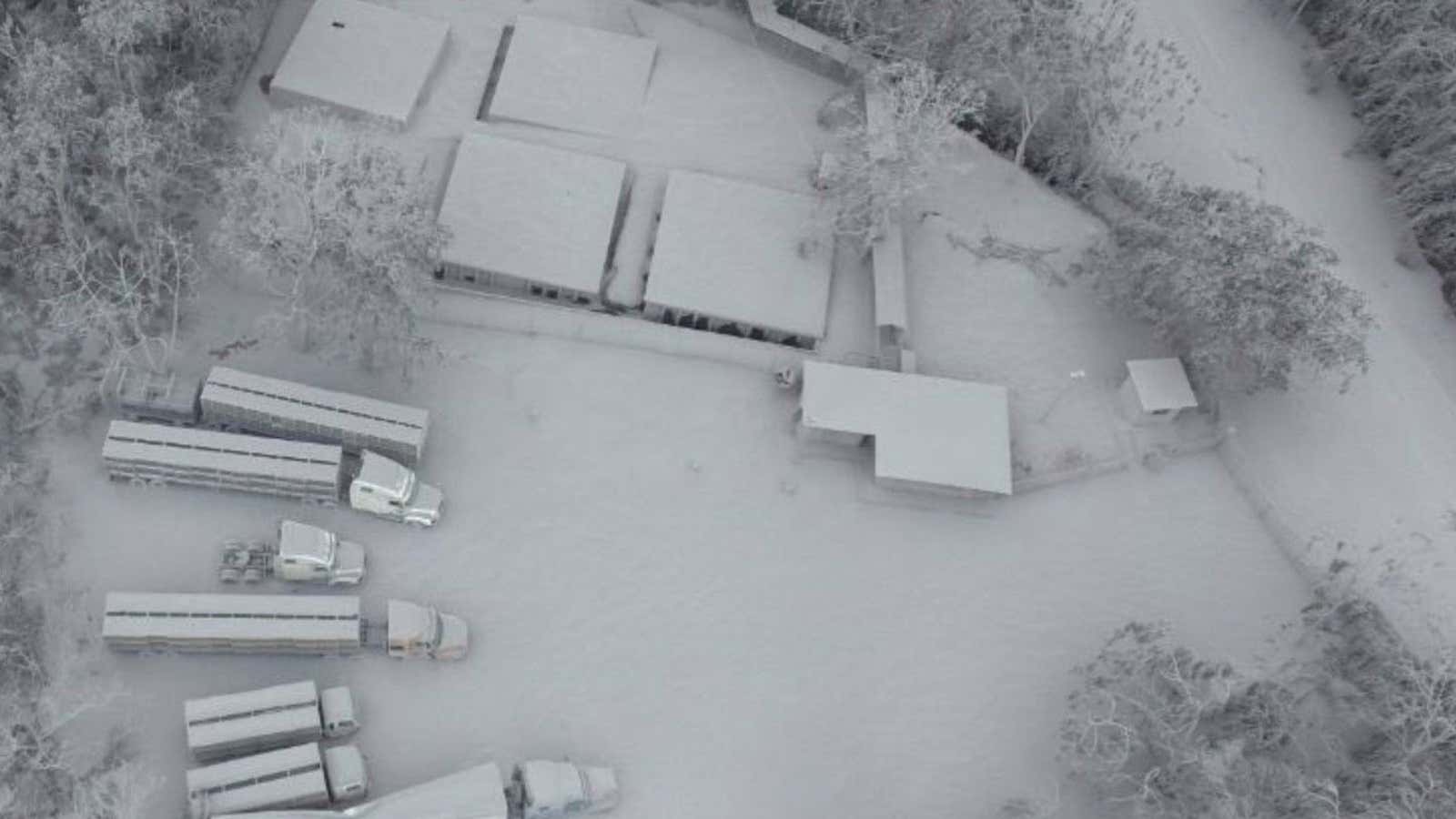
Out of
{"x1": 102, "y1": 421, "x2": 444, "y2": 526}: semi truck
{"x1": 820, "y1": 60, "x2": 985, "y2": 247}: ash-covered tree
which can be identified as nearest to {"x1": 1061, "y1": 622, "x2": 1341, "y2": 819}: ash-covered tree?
{"x1": 820, "y1": 60, "x2": 985, "y2": 247}: ash-covered tree

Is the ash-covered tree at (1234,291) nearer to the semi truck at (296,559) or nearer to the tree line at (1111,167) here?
the tree line at (1111,167)

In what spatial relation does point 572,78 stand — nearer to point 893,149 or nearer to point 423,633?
point 893,149

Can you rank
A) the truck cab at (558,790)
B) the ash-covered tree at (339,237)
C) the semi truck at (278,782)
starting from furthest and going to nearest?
the ash-covered tree at (339,237) < the truck cab at (558,790) < the semi truck at (278,782)

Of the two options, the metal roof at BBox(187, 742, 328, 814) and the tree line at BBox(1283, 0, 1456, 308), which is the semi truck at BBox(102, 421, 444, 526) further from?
the tree line at BBox(1283, 0, 1456, 308)

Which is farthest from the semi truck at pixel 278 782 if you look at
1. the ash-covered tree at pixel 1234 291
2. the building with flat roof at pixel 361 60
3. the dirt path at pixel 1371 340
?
the dirt path at pixel 1371 340

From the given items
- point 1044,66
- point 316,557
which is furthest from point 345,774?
point 1044,66

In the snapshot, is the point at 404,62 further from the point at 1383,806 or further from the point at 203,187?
the point at 1383,806
